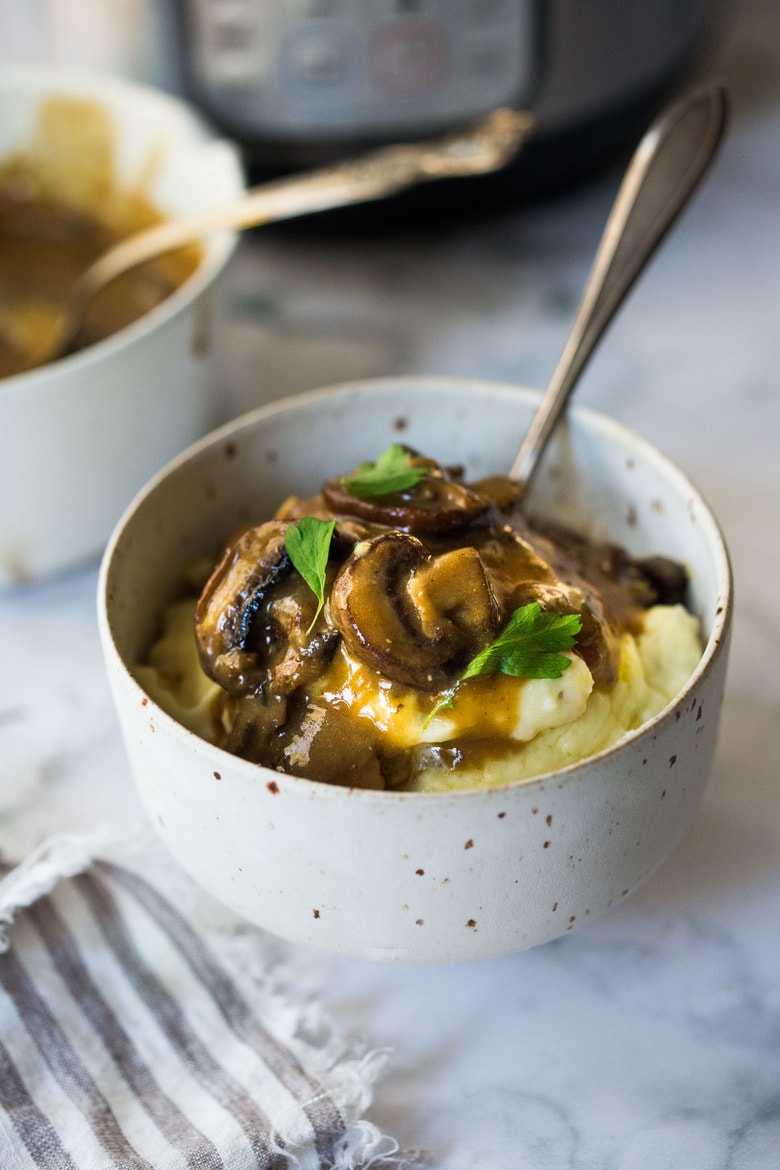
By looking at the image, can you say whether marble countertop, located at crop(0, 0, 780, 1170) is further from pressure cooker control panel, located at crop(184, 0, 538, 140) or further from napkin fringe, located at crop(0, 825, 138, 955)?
pressure cooker control panel, located at crop(184, 0, 538, 140)

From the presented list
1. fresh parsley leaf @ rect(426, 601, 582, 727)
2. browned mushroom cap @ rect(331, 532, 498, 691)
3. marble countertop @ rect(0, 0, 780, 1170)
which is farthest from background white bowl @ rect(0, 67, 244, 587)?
fresh parsley leaf @ rect(426, 601, 582, 727)

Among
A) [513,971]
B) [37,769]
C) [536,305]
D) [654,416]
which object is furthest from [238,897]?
[536,305]

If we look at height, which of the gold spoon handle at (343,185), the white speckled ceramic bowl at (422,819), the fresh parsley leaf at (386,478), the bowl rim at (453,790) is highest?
the gold spoon handle at (343,185)

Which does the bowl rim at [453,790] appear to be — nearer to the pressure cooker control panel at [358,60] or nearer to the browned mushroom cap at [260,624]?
the browned mushroom cap at [260,624]

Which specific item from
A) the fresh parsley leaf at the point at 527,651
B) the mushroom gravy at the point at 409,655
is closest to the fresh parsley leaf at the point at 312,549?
the mushroom gravy at the point at 409,655

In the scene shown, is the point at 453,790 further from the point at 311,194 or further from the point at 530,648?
the point at 311,194

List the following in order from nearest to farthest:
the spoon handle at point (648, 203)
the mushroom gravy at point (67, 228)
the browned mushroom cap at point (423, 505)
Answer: the browned mushroom cap at point (423, 505) → the spoon handle at point (648, 203) → the mushroom gravy at point (67, 228)

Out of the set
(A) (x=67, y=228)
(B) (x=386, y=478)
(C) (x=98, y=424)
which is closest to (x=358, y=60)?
(A) (x=67, y=228)
